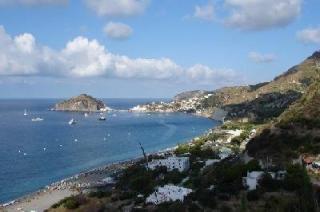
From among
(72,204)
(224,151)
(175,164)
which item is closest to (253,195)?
(72,204)

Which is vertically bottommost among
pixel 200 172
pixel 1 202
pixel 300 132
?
pixel 1 202

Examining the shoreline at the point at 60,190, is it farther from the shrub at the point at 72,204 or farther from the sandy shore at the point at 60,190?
the shrub at the point at 72,204

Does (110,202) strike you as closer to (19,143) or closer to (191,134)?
(19,143)

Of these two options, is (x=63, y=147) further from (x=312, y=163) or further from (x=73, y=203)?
(x=312, y=163)

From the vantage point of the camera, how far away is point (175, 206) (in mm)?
34906

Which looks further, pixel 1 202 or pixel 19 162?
pixel 19 162

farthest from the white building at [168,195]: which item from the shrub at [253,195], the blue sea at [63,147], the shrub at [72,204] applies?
the blue sea at [63,147]

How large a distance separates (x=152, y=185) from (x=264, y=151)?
1355cm

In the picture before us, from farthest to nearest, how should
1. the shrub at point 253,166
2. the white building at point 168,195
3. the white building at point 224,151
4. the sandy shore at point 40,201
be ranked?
the white building at point 224,151 < the sandy shore at point 40,201 < the shrub at point 253,166 < the white building at point 168,195

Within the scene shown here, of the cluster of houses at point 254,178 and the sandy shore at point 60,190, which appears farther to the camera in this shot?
the sandy shore at point 60,190

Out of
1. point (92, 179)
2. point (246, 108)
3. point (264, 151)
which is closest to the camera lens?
point (264, 151)

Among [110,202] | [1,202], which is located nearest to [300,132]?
[110,202]

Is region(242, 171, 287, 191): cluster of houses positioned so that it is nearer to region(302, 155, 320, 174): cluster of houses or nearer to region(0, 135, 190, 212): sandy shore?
region(302, 155, 320, 174): cluster of houses

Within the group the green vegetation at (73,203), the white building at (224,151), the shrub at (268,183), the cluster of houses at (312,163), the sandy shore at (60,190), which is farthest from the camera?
the white building at (224,151)
